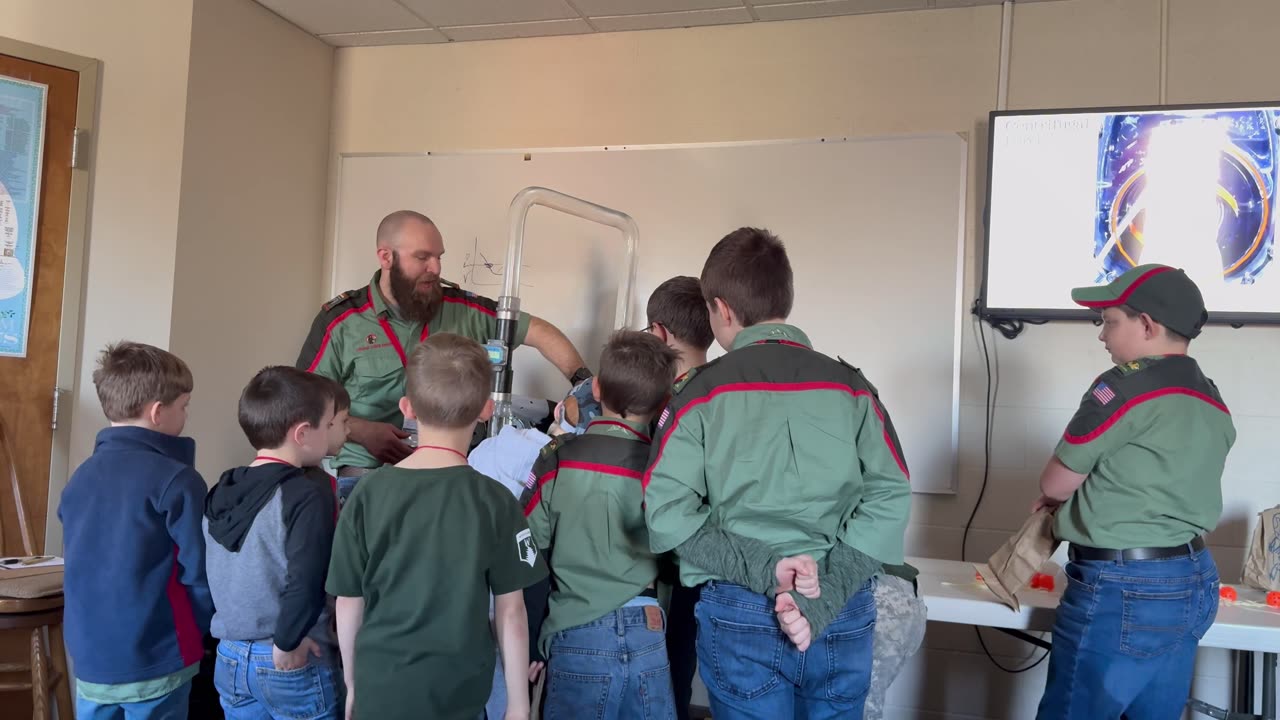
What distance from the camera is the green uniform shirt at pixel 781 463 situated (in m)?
1.67

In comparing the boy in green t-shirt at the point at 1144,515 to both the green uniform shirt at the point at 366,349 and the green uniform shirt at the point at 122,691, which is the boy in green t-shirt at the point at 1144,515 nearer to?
the green uniform shirt at the point at 366,349

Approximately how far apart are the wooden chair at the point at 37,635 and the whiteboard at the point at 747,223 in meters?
1.53

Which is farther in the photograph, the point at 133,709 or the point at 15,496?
the point at 15,496

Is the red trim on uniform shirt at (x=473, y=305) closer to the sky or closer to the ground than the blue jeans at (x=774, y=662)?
closer to the sky

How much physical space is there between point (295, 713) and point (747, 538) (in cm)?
91

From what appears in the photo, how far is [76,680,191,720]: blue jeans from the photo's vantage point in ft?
6.37

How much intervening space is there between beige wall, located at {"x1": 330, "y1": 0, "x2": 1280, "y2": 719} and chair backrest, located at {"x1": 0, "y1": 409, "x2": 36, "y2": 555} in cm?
206

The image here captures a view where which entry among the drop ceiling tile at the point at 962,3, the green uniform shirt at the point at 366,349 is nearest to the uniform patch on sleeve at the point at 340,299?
the green uniform shirt at the point at 366,349

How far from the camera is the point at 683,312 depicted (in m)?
2.29

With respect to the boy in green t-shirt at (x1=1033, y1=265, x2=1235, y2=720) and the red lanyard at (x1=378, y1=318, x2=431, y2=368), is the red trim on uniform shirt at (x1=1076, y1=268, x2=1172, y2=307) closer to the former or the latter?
the boy in green t-shirt at (x1=1033, y1=265, x2=1235, y2=720)

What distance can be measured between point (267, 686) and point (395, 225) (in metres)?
1.59

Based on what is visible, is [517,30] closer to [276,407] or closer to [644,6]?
[644,6]

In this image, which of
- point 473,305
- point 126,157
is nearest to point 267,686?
point 473,305

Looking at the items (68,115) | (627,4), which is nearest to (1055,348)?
(627,4)
